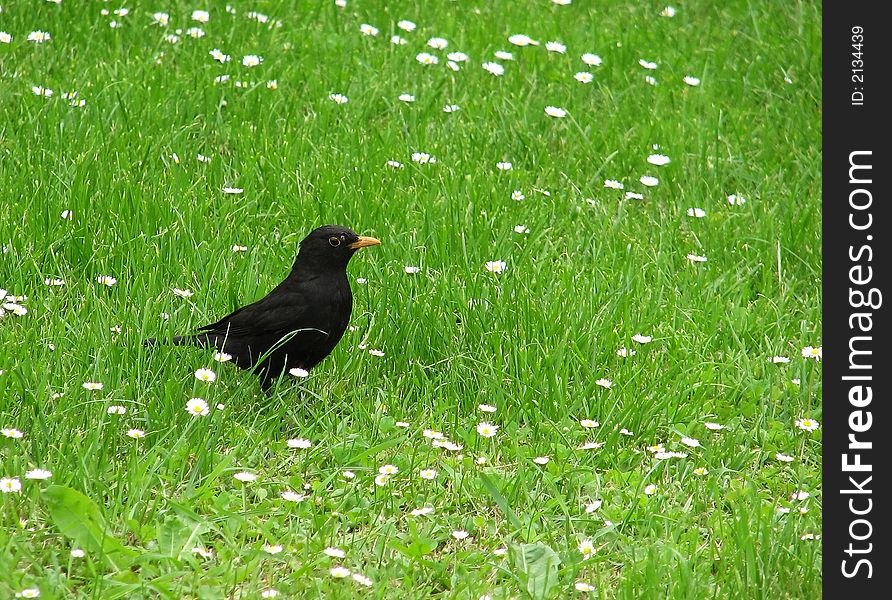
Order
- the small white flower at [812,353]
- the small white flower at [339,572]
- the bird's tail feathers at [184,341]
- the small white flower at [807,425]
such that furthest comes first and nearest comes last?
the small white flower at [812,353] → the small white flower at [807,425] → the bird's tail feathers at [184,341] → the small white flower at [339,572]

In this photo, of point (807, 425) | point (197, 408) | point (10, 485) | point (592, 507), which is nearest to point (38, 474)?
point (10, 485)

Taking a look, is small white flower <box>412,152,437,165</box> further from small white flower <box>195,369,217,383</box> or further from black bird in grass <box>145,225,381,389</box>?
small white flower <box>195,369,217,383</box>

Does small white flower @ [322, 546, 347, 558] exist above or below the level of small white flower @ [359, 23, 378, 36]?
below

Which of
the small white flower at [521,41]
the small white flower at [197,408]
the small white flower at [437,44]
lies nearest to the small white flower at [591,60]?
the small white flower at [521,41]

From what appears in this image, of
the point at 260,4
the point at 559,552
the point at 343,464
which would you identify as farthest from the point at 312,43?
the point at 559,552

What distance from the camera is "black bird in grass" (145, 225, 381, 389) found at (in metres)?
4.17

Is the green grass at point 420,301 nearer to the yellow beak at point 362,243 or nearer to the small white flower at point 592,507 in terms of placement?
the small white flower at point 592,507

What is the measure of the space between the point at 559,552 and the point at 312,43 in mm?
4173

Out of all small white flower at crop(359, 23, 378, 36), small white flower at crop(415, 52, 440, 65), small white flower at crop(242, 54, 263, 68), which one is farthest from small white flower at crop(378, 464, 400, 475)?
small white flower at crop(359, 23, 378, 36)

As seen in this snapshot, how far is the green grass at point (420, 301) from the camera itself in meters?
3.41

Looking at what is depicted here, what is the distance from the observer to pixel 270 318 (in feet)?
13.8

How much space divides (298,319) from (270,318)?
0.11 meters

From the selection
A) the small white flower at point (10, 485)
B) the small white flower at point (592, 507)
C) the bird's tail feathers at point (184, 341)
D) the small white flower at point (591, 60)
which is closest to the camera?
the small white flower at point (10, 485)
